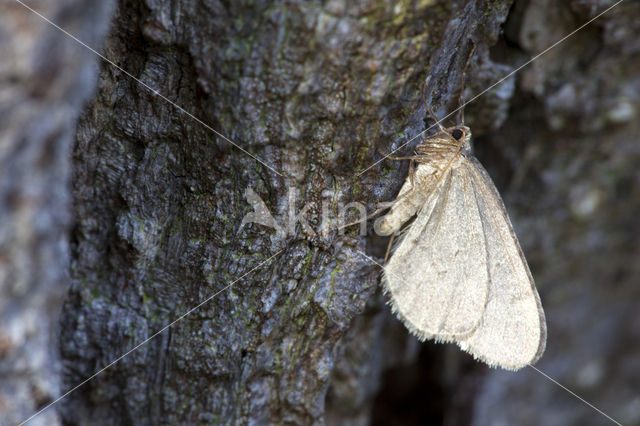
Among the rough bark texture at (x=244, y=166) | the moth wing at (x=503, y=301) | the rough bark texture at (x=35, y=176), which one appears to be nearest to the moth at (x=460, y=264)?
the moth wing at (x=503, y=301)

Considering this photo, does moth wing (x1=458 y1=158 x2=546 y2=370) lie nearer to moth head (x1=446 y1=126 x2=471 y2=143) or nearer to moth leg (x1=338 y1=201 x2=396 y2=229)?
moth head (x1=446 y1=126 x2=471 y2=143)

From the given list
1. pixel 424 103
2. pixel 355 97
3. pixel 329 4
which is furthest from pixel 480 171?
pixel 329 4

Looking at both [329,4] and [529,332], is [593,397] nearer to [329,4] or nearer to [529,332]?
[529,332]

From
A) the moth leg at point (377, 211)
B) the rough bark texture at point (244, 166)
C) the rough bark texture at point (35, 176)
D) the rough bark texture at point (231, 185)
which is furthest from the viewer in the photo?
the moth leg at point (377, 211)

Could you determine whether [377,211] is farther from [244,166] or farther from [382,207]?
[244,166]

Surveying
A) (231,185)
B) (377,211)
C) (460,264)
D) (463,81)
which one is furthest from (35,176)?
(460,264)

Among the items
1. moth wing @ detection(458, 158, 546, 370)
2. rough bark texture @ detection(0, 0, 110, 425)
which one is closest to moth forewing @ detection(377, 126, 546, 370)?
moth wing @ detection(458, 158, 546, 370)

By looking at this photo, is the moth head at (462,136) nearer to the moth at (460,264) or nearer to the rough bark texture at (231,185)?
the moth at (460,264)
